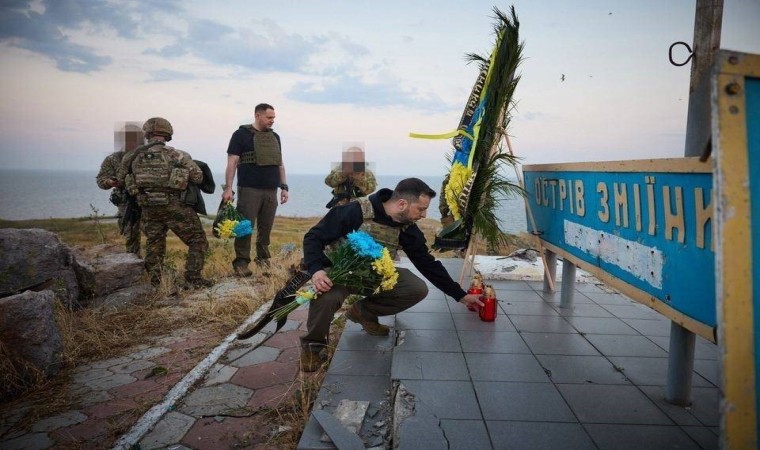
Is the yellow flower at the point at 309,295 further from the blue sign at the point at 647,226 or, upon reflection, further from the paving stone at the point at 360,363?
the blue sign at the point at 647,226

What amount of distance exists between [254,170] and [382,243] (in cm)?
361

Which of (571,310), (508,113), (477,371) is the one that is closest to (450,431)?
(477,371)

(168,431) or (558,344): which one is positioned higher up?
(558,344)

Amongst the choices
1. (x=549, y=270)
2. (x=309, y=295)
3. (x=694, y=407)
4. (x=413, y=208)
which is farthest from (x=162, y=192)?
(x=694, y=407)

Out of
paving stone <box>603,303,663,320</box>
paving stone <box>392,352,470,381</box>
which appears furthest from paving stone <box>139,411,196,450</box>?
paving stone <box>603,303,663,320</box>

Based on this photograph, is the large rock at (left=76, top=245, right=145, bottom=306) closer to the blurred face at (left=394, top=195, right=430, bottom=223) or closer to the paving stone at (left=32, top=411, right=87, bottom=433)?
the paving stone at (left=32, top=411, right=87, bottom=433)

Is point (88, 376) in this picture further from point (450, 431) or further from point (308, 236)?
point (450, 431)

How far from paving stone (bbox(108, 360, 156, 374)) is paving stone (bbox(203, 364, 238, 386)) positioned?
60 centimetres

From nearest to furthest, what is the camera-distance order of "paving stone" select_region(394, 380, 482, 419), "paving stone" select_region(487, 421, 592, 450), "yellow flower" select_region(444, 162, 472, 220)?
"paving stone" select_region(487, 421, 592, 450) < "paving stone" select_region(394, 380, 482, 419) < "yellow flower" select_region(444, 162, 472, 220)

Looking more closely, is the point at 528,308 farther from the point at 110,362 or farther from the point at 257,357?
the point at 110,362

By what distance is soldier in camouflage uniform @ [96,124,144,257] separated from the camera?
620cm

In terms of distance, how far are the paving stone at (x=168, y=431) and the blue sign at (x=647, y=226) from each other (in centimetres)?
317

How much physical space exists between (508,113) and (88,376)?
15.7 feet

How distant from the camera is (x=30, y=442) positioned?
8.64 feet
